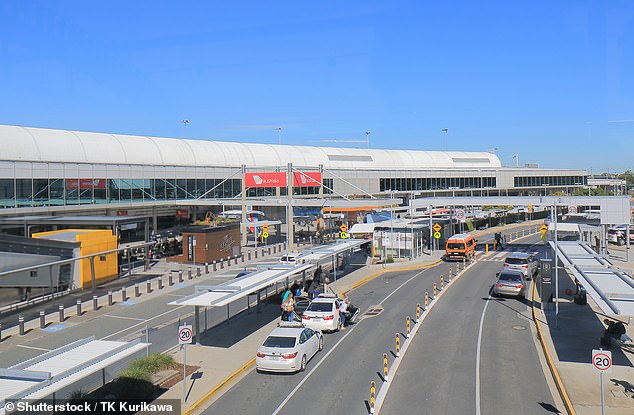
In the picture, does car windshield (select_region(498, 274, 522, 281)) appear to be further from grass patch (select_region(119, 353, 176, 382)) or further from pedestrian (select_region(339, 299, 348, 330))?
grass patch (select_region(119, 353, 176, 382))

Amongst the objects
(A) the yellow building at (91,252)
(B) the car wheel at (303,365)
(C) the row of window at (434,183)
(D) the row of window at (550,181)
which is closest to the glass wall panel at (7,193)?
(A) the yellow building at (91,252)

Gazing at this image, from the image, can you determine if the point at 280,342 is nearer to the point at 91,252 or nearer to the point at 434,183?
the point at 91,252

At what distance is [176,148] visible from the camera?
6850 cm

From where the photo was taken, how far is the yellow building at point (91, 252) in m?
29.7

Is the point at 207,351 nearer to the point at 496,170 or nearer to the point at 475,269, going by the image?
the point at 475,269

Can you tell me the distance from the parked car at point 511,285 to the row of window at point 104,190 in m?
37.2

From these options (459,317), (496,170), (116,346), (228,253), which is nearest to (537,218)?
(496,170)

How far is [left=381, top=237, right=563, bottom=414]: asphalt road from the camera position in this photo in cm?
1374

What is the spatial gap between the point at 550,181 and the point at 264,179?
78.2 metres

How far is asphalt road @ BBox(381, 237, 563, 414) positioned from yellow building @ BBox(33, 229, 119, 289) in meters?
18.8

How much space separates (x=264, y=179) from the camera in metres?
55.2

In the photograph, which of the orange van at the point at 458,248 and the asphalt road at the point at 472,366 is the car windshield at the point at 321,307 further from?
the orange van at the point at 458,248

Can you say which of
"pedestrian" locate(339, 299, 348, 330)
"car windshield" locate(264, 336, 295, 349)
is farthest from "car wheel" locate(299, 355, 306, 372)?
"pedestrian" locate(339, 299, 348, 330)

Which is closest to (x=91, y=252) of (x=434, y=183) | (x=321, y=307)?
(x=321, y=307)
